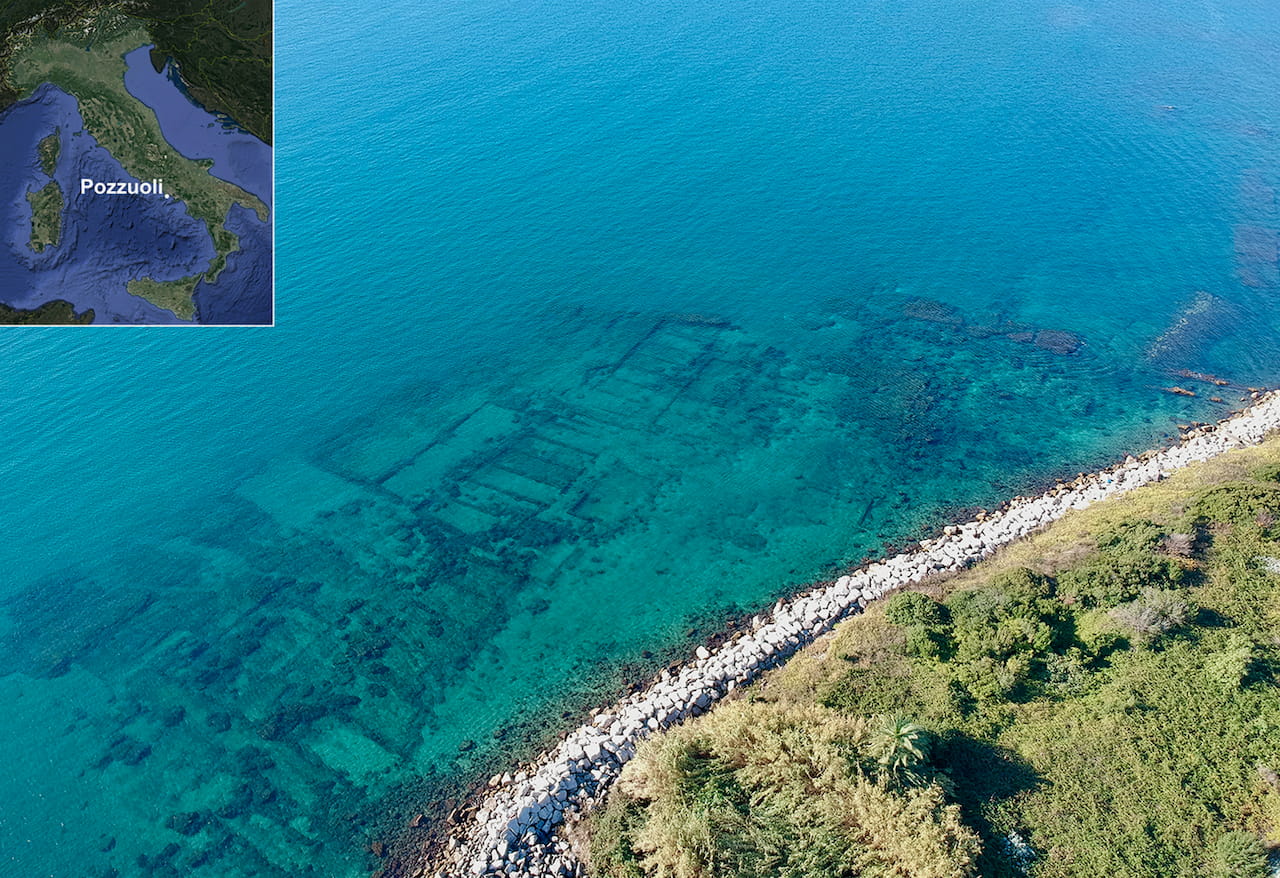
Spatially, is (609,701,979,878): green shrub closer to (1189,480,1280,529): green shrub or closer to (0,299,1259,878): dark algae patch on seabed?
(0,299,1259,878): dark algae patch on seabed

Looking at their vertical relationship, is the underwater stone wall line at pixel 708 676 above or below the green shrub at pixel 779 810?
below

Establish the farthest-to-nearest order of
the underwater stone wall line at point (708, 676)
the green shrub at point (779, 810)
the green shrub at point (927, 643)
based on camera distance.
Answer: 1. the green shrub at point (927, 643)
2. the underwater stone wall line at point (708, 676)
3. the green shrub at point (779, 810)

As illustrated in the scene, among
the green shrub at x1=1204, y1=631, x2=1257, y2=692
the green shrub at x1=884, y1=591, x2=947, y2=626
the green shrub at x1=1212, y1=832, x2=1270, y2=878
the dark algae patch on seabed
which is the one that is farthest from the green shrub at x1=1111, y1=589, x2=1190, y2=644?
the dark algae patch on seabed

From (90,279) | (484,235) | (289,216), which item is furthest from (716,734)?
(289,216)

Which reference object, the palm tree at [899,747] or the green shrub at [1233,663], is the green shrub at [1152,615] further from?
the palm tree at [899,747]

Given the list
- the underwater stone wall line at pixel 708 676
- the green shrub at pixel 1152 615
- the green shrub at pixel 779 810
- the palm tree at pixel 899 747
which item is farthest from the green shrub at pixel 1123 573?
the green shrub at pixel 779 810

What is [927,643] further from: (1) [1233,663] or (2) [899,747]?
(1) [1233,663]
